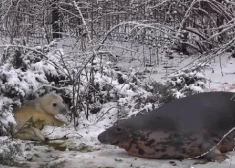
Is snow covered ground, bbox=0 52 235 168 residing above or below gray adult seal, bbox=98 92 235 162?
below

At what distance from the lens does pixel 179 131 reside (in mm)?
5293

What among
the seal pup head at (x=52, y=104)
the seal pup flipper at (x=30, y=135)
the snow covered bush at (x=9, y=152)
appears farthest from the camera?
the seal pup head at (x=52, y=104)

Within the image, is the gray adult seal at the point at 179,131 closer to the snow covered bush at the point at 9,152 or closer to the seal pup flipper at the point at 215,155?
the seal pup flipper at the point at 215,155

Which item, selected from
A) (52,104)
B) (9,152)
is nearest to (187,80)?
(52,104)

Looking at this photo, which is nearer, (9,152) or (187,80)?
(9,152)

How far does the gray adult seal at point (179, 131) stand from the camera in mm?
5242

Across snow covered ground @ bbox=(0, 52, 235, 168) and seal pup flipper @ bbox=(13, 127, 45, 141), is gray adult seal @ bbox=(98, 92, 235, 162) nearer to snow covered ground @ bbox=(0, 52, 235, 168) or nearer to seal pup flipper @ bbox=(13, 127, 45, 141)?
snow covered ground @ bbox=(0, 52, 235, 168)

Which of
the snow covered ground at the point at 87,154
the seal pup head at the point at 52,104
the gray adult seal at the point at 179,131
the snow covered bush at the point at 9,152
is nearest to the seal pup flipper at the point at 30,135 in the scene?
the snow covered ground at the point at 87,154

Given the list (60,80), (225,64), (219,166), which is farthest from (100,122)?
(225,64)

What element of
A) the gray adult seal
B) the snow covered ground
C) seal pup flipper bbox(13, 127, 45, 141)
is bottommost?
the snow covered ground

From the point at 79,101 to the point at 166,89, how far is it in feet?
3.72

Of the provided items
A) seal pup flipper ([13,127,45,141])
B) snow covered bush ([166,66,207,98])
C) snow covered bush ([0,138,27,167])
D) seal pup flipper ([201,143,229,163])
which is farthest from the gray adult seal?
snow covered bush ([166,66,207,98])

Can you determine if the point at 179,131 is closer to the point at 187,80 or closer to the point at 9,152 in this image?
the point at 9,152

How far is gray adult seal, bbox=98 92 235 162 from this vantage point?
524cm
